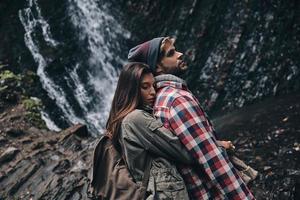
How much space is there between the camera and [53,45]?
18.3m

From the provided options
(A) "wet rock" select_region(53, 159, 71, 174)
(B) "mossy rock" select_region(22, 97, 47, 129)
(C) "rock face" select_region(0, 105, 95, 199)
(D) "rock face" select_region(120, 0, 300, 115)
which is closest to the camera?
(C) "rock face" select_region(0, 105, 95, 199)

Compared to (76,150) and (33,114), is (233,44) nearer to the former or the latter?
(33,114)

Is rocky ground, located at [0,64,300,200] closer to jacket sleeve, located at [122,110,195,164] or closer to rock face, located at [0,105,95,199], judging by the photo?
rock face, located at [0,105,95,199]

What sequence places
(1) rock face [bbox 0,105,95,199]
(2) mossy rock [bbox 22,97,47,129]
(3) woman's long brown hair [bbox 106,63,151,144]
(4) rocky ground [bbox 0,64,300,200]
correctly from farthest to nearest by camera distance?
(2) mossy rock [bbox 22,97,47,129], (1) rock face [bbox 0,105,95,199], (4) rocky ground [bbox 0,64,300,200], (3) woman's long brown hair [bbox 106,63,151,144]

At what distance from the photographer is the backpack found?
3.54m

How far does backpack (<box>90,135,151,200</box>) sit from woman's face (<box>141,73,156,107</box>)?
0.44 metres

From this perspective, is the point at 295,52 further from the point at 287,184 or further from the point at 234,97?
the point at 287,184

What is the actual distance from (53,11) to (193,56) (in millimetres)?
6004

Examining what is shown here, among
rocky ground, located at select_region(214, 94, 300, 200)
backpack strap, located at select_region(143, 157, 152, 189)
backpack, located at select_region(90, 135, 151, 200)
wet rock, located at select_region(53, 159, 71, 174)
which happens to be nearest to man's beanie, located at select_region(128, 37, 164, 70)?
backpack, located at select_region(90, 135, 151, 200)

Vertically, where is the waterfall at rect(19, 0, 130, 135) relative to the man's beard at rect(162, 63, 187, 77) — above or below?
below

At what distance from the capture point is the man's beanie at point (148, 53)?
153 inches

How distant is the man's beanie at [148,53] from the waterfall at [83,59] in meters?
13.4

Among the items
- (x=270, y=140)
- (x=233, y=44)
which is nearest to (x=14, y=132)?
(x=270, y=140)

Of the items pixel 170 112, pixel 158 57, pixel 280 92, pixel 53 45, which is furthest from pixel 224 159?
pixel 53 45
